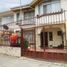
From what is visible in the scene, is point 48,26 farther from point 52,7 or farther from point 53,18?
point 52,7

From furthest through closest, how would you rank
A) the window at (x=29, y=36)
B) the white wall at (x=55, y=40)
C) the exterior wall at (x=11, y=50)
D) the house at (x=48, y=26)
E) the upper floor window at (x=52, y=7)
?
1. the white wall at (x=55, y=40)
2. the upper floor window at (x=52, y=7)
3. the exterior wall at (x=11, y=50)
4. the house at (x=48, y=26)
5. the window at (x=29, y=36)

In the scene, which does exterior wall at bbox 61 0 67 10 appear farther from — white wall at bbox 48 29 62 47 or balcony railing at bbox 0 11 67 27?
white wall at bbox 48 29 62 47

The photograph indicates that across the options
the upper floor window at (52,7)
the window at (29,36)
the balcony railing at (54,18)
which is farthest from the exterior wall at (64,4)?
the window at (29,36)

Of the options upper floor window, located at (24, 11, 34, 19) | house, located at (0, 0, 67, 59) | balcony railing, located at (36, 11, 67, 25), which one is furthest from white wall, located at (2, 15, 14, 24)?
balcony railing, located at (36, 11, 67, 25)

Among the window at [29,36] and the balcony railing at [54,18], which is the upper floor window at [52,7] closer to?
the balcony railing at [54,18]

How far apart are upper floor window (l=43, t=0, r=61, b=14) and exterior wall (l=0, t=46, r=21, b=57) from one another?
6.04 metres

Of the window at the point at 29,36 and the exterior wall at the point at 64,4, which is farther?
the exterior wall at the point at 64,4

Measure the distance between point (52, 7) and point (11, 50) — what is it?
6.47 meters

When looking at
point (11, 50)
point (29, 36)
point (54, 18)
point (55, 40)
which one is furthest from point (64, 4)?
point (11, 50)

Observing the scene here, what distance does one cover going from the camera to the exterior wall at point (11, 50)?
20.8 meters

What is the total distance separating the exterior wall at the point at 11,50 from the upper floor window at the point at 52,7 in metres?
6.04

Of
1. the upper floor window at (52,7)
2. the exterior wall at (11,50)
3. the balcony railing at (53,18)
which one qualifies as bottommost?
the exterior wall at (11,50)

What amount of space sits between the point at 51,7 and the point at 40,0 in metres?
2.36

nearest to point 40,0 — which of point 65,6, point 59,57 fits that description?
point 65,6
